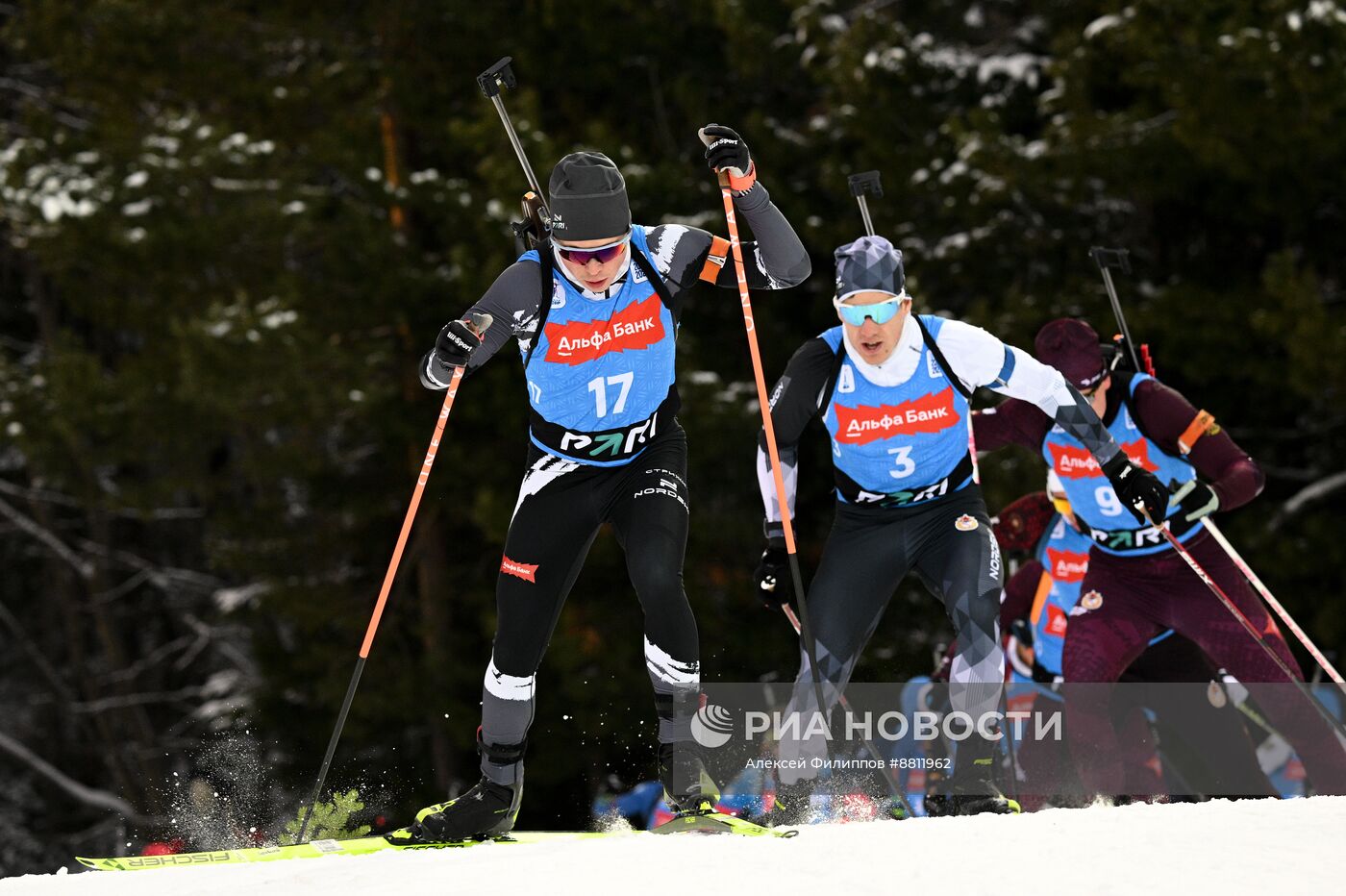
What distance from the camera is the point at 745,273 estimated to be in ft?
16.5

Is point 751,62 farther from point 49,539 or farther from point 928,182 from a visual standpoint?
point 49,539

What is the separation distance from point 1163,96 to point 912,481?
6859 mm

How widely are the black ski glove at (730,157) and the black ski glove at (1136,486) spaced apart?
163cm

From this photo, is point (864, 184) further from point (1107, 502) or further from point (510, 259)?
point (510, 259)

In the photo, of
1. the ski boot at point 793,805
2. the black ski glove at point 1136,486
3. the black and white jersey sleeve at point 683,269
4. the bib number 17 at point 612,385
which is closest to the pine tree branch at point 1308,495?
the black ski glove at point 1136,486

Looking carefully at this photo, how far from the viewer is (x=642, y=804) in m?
11.8

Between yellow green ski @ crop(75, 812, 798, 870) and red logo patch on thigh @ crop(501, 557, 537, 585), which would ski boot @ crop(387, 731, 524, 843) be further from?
red logo patch on thigh @ crop(501, 557, 537, 585)

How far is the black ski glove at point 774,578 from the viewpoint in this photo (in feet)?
17.1

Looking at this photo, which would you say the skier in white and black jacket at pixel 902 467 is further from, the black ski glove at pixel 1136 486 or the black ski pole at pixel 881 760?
the black ski pole at pixel 881 760

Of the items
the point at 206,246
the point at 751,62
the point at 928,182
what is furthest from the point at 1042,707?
the point at 206,246

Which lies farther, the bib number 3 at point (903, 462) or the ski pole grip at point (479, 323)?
the bib number 3 at point (903, 462)

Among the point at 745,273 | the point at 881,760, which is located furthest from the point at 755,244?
the point at 881,760

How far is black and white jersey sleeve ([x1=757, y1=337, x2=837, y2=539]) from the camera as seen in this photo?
5.25 meters

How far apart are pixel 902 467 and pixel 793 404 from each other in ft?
1.45
